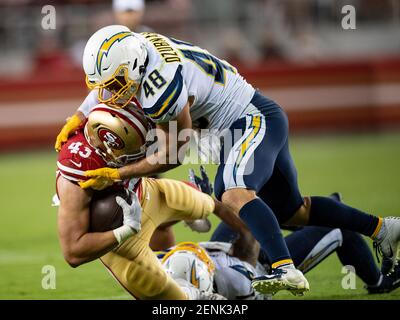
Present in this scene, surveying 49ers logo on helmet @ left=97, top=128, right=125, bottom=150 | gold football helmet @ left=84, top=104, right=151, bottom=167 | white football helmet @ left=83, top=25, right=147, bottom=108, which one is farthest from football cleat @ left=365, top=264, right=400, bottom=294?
white football helmet @ left=83, top=25, right=147, bottom=108

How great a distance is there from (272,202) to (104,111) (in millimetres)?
1111

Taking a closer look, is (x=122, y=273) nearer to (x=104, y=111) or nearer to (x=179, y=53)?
(x=104, y=111)

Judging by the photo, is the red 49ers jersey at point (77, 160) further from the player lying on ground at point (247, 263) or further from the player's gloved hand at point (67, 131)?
the player lying on ground at point (247, 263)

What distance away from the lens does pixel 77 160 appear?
427 centimetres

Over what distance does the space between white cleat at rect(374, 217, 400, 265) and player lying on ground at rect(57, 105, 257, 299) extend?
3.77ft

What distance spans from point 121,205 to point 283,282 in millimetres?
922

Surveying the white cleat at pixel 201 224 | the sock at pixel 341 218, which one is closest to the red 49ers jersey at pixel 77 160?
the white cleat at pixel 201 224

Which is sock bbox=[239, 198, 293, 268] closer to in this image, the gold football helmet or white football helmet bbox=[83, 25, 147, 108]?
the gold football helmet

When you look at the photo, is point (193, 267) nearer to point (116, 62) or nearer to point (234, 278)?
point (234, 278)

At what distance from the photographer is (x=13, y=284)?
5426 millimetres

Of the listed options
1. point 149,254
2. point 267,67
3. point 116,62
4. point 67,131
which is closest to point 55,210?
point 67,131

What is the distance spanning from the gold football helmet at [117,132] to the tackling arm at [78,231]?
0.83 feet

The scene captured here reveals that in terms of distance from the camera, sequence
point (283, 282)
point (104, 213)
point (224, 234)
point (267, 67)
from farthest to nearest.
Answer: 1. point (267, 67)
2. point (224, 234)
3. point (104, 213)
4. point (283, 282)

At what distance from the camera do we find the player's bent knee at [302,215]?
4664 millimetres
